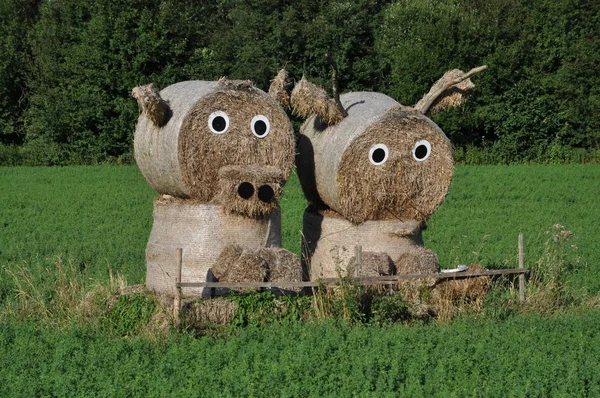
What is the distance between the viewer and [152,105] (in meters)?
10.8

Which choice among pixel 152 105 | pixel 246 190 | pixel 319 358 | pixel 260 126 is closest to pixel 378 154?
pixel 260 126

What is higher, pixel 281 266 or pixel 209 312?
pixel 281 266

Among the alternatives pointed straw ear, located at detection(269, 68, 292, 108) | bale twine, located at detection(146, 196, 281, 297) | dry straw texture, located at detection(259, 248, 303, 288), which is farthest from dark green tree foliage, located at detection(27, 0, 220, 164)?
dry straw texture, located at detection(259, 248, 303, 288)

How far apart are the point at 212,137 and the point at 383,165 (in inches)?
84.5

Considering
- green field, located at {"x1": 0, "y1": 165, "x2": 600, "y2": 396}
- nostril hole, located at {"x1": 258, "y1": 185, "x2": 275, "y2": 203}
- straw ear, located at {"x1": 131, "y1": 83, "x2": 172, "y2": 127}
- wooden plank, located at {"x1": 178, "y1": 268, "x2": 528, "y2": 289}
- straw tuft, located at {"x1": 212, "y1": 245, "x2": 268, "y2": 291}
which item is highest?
straw ear, located at {"x1": 131, "y1": 83, "x2": 172, "y2": 127}

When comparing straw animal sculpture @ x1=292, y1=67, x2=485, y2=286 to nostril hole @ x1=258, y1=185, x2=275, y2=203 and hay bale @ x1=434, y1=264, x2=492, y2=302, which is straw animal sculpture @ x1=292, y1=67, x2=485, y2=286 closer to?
hay bale @ x1=434, y1=264, x2=492, y2=302

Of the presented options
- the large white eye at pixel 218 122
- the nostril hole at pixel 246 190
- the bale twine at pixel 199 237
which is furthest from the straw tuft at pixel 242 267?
the large white eye at pixel 218 122

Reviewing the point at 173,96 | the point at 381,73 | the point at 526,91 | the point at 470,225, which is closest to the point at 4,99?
the point at 381,73

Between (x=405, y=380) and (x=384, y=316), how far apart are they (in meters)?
2.22

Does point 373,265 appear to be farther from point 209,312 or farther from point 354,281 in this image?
point 209,312

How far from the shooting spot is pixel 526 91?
141 ft

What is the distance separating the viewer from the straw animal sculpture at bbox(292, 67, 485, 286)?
11.3 meters

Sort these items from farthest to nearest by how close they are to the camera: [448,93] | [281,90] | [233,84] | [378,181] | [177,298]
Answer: [448,93], [281,90], [378,181], [233,84], [177,298]

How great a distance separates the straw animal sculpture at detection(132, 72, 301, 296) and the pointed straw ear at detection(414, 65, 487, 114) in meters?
2.06
